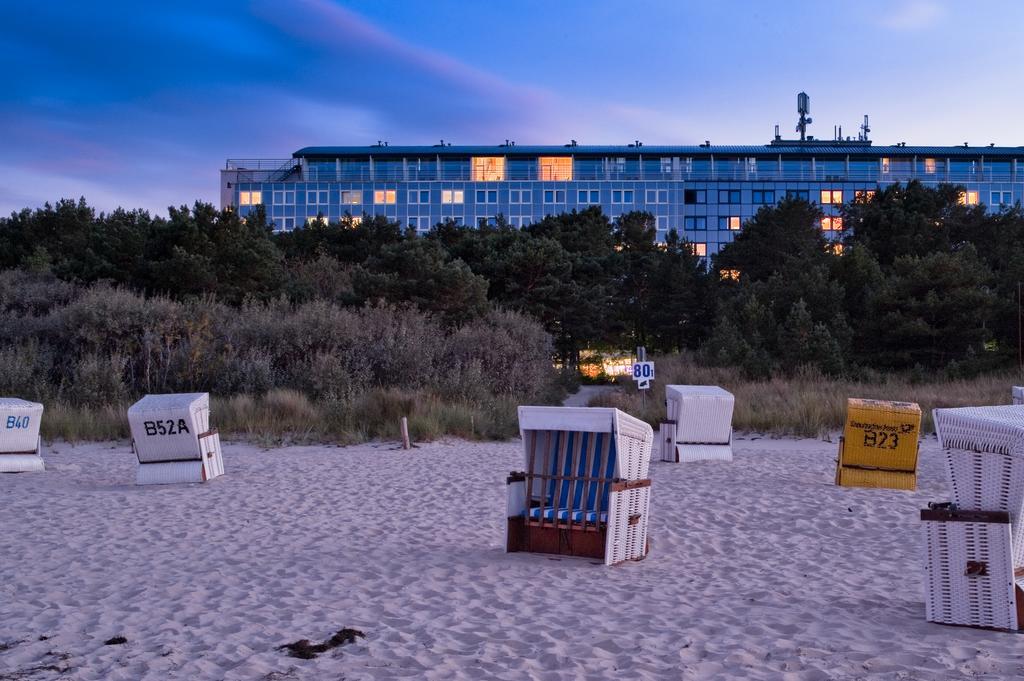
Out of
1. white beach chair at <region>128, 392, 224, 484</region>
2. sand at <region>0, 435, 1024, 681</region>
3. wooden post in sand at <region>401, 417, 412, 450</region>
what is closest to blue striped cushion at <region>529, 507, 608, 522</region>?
sand at <region>0, 435, 1024, 681</region>

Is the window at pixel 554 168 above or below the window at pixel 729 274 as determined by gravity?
above

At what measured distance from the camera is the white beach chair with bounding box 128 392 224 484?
39.0 feet

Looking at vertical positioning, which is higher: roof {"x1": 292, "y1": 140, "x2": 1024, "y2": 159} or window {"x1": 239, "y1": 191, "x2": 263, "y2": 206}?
roof {"x1": 292, "y1": 140, "x2": 1024, "y2": 159}

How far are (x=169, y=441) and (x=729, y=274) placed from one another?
37.4 metres

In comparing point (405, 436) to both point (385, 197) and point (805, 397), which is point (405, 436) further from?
point (385, 197)

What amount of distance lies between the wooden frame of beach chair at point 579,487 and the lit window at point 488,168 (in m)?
72.5

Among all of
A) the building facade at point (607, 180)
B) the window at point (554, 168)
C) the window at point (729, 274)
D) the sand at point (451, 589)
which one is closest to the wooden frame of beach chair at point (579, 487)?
the sand at point (451, 589)

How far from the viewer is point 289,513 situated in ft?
32.7

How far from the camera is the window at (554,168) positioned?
78.6 meters

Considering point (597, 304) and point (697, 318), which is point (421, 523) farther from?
point (697, 318)

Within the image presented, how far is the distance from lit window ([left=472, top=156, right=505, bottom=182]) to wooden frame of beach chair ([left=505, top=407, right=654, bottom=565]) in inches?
2855

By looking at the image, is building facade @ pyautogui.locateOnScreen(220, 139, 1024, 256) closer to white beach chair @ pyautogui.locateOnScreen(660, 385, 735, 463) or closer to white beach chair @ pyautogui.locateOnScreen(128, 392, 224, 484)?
white beach chair @ pyautogui.locateOnScreen(660, 385, 735, 463)

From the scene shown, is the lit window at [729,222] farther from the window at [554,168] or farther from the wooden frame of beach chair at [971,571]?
the wooden frame of beach chair at [971,571]

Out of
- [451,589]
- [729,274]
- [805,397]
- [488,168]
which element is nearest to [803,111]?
[488,168]
